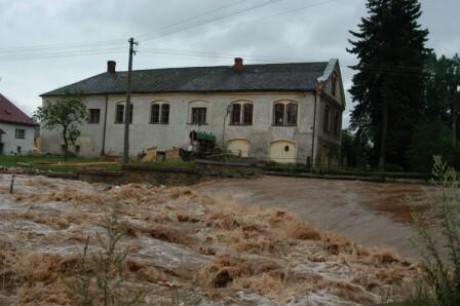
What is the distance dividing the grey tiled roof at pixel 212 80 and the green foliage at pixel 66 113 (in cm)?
344

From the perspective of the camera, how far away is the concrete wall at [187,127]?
1704 inches

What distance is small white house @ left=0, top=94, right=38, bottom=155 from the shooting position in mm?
70562

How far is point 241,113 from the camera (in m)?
45.4

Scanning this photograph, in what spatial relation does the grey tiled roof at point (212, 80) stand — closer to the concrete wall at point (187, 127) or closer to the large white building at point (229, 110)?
the large white building at point (229, 110)

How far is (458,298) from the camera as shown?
4.62 meters

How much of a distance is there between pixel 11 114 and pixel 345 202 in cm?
6176

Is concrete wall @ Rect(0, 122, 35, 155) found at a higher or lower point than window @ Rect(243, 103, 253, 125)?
lower

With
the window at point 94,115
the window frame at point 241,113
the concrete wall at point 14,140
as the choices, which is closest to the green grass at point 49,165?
the window at point 94,115

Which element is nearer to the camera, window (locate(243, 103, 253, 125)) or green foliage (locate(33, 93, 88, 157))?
window (locate(243, 103, 253, 125))

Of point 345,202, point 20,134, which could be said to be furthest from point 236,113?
point 20,134

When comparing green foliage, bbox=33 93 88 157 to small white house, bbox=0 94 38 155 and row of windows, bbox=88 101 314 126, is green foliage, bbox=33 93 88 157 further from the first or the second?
small white house, bbox=0 94 38 155

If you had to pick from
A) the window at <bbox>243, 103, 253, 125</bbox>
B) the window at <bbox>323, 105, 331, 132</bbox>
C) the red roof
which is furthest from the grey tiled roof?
the red roof

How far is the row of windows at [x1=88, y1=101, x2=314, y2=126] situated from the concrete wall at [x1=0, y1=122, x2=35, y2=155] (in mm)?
25768

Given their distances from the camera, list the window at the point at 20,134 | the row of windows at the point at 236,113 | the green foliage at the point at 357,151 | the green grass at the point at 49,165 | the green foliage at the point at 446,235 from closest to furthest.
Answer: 1. the green foliage at the point at 446,235
2. the green grass at the point at 49,165
3. the row of windows at the point at 236,113
4. the green foliage at the point at 357,151
5. the window at the point at 20,134
